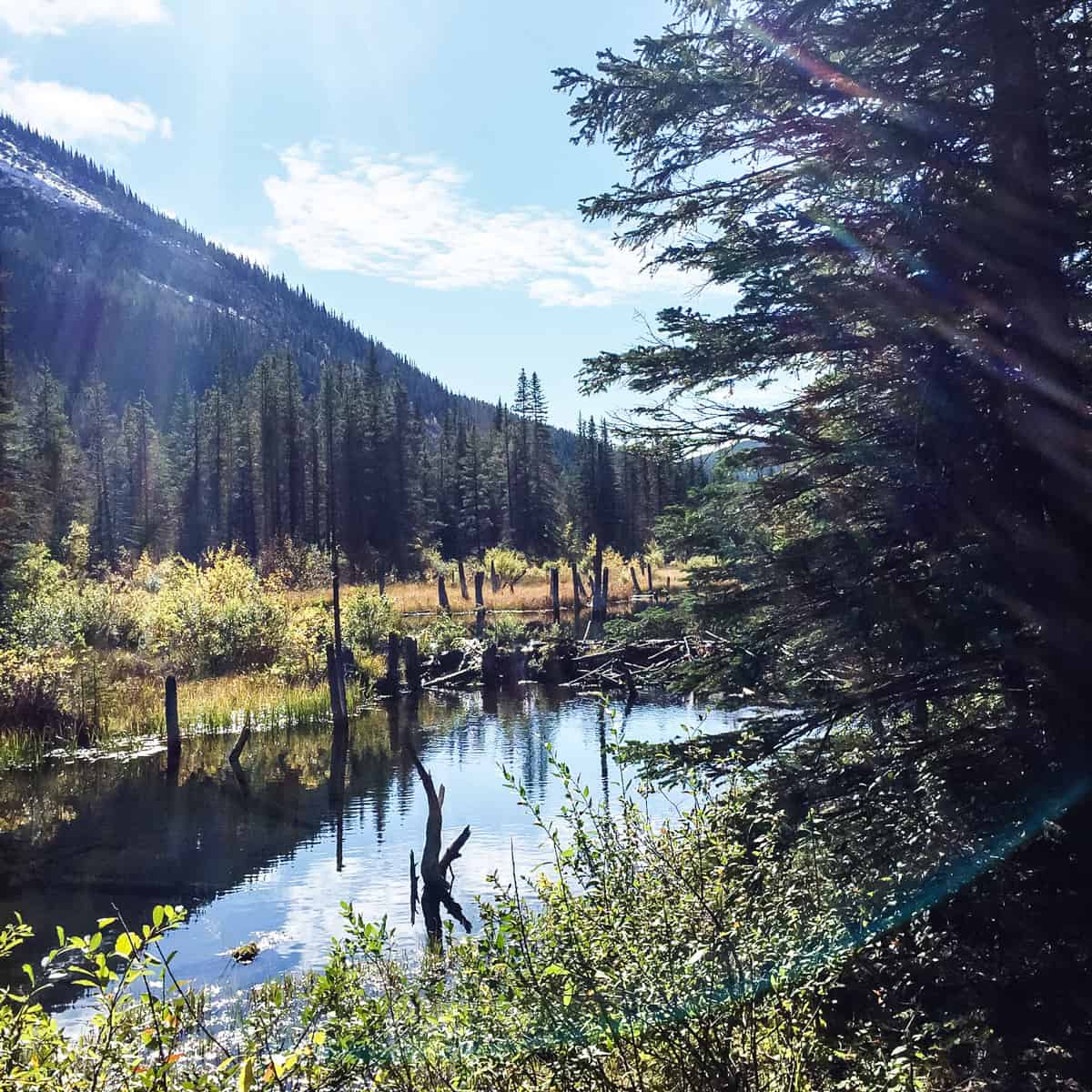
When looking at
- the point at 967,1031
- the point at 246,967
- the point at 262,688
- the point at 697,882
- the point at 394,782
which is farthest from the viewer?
the point at 262,688

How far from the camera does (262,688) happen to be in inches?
988

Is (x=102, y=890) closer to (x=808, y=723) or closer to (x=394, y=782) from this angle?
(x=394, y=782)

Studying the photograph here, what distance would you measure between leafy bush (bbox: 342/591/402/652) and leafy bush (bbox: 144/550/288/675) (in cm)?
238

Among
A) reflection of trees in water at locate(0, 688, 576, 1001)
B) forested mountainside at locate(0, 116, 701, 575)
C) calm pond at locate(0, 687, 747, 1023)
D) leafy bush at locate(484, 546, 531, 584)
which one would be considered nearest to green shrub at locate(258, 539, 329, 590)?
forested mountainside at locate(0, 116, 701, 575)

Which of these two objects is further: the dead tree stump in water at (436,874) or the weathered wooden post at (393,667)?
the weathered wooden post at (393,667)

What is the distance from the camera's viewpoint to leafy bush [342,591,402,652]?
100 ft

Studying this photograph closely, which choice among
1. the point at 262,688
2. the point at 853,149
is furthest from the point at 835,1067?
the point at 262,688

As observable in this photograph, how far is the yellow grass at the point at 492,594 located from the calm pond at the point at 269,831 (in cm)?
1782

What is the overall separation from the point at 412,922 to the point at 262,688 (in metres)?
15.4

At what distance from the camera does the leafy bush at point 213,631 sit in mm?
26938

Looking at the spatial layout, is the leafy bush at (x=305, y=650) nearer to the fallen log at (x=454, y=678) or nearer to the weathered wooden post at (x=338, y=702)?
the fallen log at (x=454, y=678)

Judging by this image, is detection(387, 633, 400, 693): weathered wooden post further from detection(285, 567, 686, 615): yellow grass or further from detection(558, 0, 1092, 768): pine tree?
detection(558, 0, 1092, 768): pine tree

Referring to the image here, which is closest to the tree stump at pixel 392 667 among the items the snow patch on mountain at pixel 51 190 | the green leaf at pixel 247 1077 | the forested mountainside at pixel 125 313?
the green leaf at pixel 247 1077

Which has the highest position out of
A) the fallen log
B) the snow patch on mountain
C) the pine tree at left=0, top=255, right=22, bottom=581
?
the snow patch on mountain
